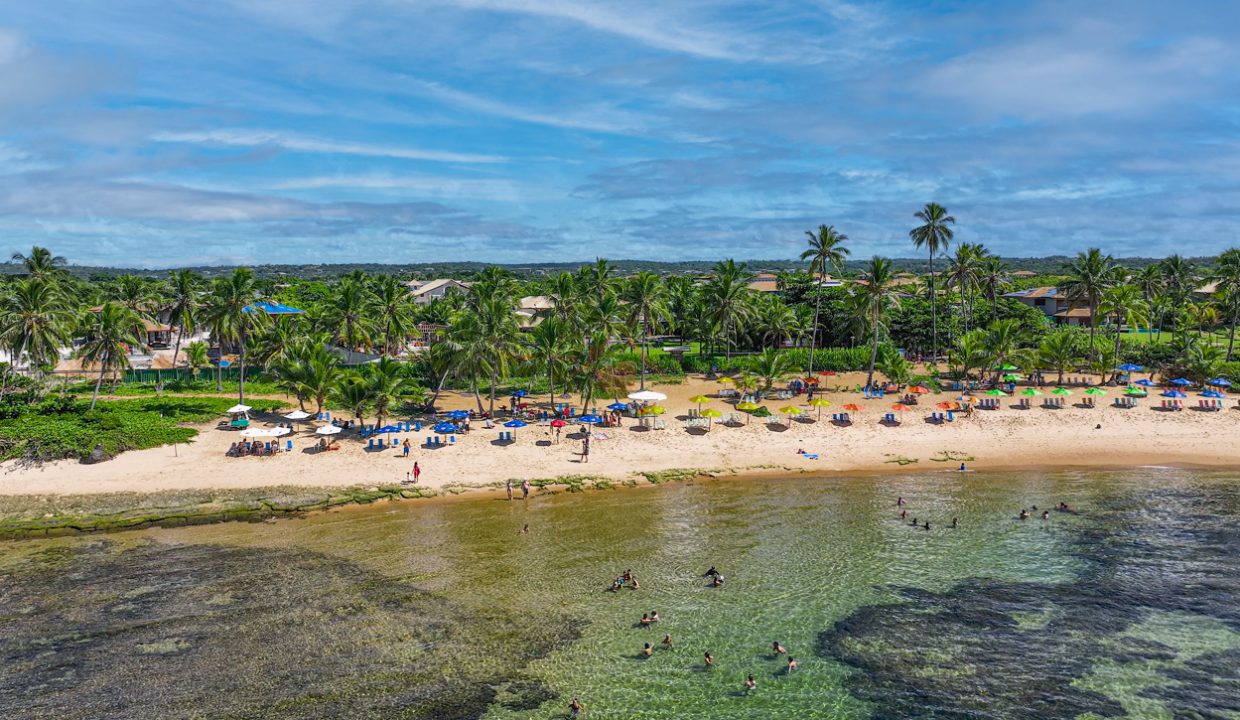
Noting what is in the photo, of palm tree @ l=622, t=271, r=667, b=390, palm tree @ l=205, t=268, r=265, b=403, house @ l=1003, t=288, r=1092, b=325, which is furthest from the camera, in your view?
house @ l=1003, t=288, r=1092, b=325

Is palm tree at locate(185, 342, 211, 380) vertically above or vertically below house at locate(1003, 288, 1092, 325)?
below

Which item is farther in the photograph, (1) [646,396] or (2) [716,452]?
(1) [646,396]

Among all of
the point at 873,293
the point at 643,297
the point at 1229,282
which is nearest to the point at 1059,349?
the point at 873,293

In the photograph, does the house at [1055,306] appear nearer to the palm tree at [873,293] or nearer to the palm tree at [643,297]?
the palm tree at [873,293]

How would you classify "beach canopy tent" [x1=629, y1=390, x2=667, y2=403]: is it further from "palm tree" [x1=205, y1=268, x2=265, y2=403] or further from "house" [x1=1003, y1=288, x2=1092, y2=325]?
"house" [x1=1003, y1=288, x2=1092, y2=325]

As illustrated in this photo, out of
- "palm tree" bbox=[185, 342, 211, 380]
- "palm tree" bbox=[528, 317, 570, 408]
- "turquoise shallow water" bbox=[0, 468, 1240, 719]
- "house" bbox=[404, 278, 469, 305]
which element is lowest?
"turquoise shallow water" bbox=[0, 468, 1240, 719]

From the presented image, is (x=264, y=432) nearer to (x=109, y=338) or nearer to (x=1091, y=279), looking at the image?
(x=109, y=338)

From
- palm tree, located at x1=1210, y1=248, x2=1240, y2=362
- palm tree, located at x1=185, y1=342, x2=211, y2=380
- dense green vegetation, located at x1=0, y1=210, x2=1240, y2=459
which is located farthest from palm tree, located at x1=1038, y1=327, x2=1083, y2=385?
palm tree, located at x1=185, y1=342, x2=211, y2=380
